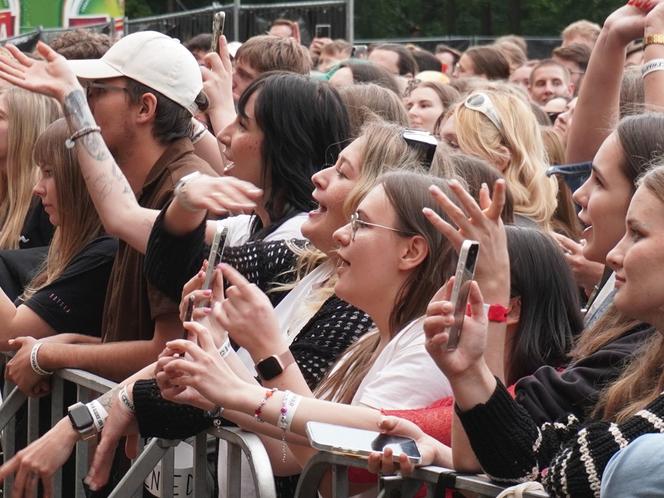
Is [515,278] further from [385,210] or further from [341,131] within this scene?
[341,131]

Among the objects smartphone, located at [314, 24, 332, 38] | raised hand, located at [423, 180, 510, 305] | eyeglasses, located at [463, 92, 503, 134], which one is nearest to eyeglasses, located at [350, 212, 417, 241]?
raised hand, located at [423, 180, 510, 305]

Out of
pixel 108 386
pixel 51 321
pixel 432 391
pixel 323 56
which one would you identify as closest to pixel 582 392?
pixel 432 391

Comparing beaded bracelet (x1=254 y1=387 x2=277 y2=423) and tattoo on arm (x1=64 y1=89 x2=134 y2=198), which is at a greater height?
tattoo on arm (x1=64 y1=89 x2=134 y2=198)

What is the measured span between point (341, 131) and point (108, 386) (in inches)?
46.9

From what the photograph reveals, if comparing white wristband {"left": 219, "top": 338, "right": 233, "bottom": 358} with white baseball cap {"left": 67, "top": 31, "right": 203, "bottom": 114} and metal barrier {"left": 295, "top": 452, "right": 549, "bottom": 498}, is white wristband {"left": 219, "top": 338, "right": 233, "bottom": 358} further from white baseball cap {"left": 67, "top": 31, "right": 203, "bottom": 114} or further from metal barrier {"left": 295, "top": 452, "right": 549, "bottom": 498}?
white baseball cap {"left": 67, "top": 31, "right": 203, "bottom": 114}

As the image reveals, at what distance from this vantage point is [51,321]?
4.84 meters

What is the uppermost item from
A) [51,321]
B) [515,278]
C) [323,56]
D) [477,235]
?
[477,235]

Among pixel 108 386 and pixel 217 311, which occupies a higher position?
pixel 217 311

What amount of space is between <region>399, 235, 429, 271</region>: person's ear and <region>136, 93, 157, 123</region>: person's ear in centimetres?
171

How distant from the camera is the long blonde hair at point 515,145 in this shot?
5441mm

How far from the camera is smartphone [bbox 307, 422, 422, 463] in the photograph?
2.91 metres

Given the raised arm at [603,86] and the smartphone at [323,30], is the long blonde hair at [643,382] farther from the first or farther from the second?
the smartphone at [323,30]

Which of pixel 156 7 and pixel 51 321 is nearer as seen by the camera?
pixel 51 321

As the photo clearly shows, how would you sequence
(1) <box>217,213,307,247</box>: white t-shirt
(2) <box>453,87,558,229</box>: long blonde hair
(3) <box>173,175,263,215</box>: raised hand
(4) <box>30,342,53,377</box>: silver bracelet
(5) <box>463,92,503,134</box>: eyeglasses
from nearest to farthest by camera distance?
(3) <box>173,175,263,215</box>: raised hand, (1) <box>217,213,307,247</box>: white t-shirt, (4) <box>30,342,53,377</box>: silver bracelet, (2) <box>453,87,558,229</box>: long blonde hair, (5) <box>463,92,503,134</box>: eyeglasses
